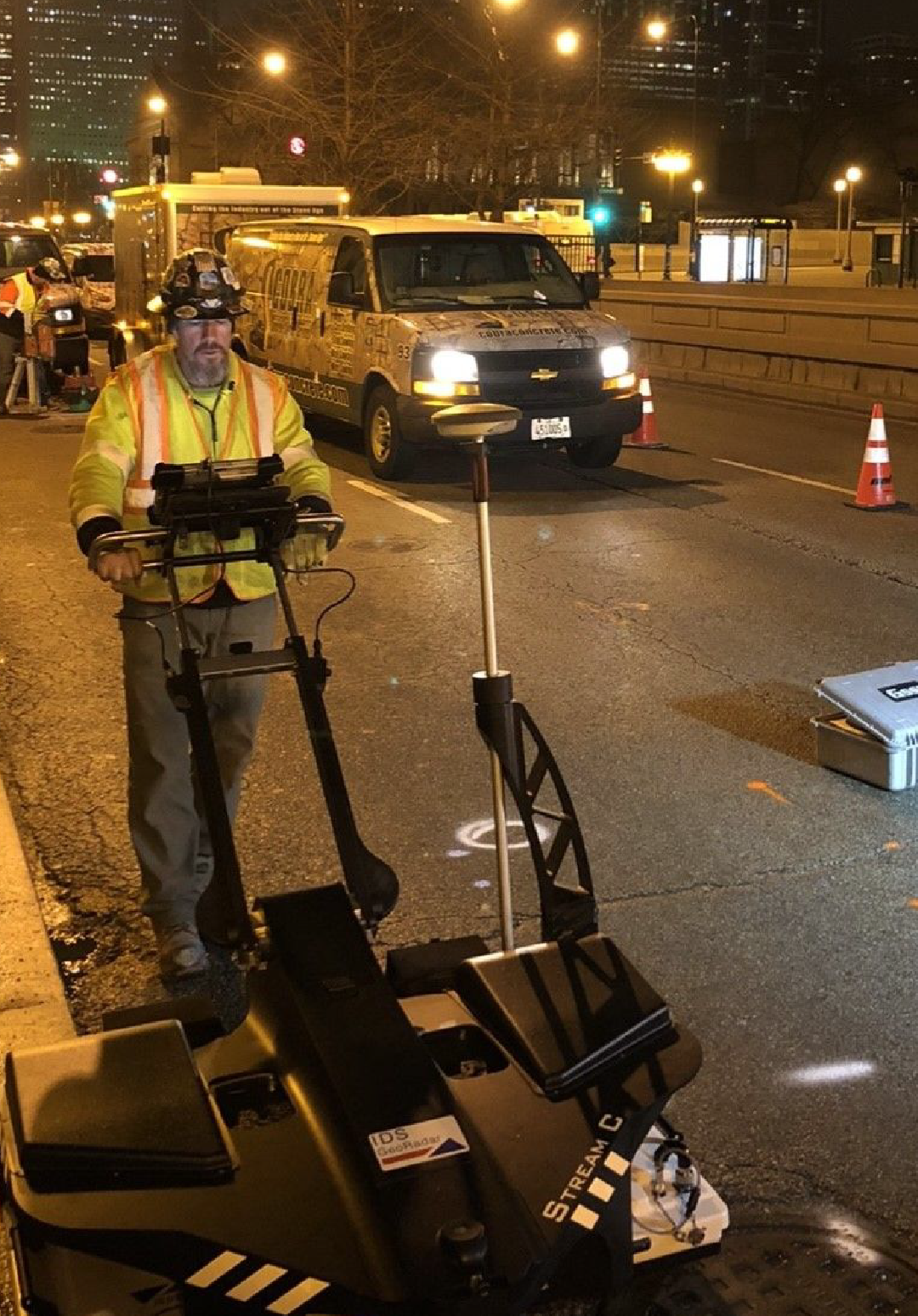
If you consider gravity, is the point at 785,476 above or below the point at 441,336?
below

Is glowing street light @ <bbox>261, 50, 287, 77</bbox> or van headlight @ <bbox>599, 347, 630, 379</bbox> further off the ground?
glowing street light @ <bbox>261, 50, 287, 77</bbox>

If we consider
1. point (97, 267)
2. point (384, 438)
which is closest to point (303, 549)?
point (384, 438)

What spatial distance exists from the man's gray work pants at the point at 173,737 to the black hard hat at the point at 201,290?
845mm

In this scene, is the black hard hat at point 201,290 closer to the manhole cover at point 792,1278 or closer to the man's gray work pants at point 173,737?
the man's gray work pants at point 173,737

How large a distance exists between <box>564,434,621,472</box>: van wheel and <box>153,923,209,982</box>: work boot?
9.98 metres

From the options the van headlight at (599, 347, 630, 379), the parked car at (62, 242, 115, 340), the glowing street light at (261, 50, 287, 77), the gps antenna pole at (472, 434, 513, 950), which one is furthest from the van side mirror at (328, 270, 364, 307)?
the glowing street light at (261, 50, 287, 77)

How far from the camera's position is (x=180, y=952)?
15.9 ft

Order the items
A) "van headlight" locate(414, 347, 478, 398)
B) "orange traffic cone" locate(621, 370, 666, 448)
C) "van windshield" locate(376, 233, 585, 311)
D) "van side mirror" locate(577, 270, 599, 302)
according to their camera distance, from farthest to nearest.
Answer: "orange traffic cone" locate(621, 370, 666, 448), "van side mirror" locate(577, 270, 599, 302), "van windshield" locate(376, 233, 585, 311), "van headlight" locate(414, 347, 478, 398)

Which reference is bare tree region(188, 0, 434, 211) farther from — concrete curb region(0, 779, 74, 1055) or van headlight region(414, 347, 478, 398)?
concrete curb region(0, 779, 74, 1055)

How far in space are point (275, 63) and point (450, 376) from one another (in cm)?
2850

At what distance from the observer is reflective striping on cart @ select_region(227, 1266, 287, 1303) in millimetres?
2688

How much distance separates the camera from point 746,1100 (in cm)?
411

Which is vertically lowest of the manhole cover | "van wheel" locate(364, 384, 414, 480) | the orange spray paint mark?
the orange spray paint mark

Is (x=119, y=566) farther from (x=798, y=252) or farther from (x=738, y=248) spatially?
(x=798, y=252)
